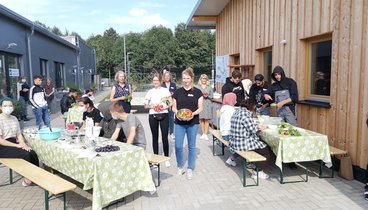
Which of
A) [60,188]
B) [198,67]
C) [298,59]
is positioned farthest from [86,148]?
[198,67]

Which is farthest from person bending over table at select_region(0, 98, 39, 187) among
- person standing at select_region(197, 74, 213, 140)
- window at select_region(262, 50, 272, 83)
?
window at select_region(262, 50, 272, 83)

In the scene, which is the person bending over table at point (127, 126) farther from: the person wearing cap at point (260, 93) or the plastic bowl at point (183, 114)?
the person wearing cap at point (260, 93)

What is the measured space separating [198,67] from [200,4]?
39589mm

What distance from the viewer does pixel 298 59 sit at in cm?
662

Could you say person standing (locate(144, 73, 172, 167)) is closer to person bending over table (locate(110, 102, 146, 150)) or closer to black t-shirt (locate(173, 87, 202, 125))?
black t-shirt (locate(173, 87, 202, 125))

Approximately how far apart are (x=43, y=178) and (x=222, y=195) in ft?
7.88

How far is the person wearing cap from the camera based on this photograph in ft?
21.4

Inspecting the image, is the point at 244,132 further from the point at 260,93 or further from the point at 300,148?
the point at 260,93

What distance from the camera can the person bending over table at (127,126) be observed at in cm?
458

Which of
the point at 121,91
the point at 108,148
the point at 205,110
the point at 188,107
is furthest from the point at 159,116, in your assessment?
the point at 205,110

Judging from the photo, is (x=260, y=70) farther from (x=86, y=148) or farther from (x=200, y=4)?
(x=86, y=148)

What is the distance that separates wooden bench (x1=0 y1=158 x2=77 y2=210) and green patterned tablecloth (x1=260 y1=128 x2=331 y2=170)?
2896mm

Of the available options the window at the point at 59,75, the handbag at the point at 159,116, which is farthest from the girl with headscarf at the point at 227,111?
the window at the point at 59,75

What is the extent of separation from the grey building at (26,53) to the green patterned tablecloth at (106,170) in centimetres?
828
